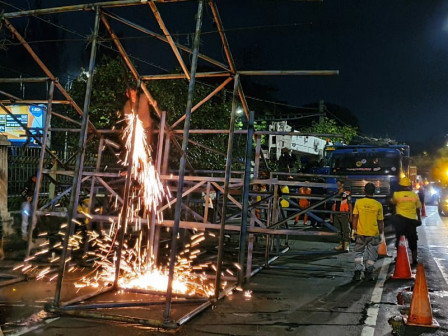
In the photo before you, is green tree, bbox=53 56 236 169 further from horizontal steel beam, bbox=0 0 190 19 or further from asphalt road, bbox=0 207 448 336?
horizontal steel beam, bbox=0 0 190 19

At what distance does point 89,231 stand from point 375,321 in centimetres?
563

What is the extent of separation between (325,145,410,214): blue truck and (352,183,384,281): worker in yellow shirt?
7.72 m

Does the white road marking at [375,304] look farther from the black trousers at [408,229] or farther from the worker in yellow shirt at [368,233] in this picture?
the black trousers at [408,229]

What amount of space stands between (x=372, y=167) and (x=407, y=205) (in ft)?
23.8

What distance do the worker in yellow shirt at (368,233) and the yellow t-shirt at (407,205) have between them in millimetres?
1503

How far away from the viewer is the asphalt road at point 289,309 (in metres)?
5.14

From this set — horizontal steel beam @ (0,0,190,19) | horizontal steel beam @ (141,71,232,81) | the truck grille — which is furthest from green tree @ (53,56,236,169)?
horizontal steel beam @ (0,0,190,19)

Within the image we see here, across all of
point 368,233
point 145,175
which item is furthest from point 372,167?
point 145,175

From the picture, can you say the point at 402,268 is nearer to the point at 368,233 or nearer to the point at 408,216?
the point at 368,233

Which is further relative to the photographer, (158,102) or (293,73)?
(158,102)

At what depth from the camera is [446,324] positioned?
5.55 metres

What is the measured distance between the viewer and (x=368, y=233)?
26.9 ft

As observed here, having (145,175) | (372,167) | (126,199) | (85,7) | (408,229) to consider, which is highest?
(85,7)

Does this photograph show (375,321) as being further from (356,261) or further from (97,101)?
(97,101)
